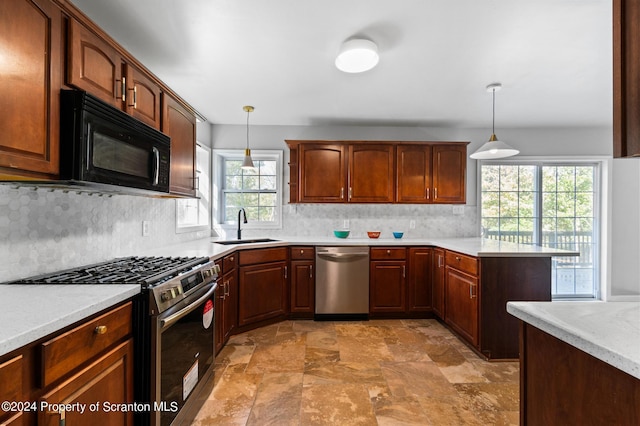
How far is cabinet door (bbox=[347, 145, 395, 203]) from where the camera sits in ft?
12.4

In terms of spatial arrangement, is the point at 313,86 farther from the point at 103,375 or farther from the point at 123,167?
the point at 103,375

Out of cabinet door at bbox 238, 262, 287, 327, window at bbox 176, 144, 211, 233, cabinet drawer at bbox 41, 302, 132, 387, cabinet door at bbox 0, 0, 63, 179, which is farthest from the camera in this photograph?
window at bbox 176, 144, 211, 233

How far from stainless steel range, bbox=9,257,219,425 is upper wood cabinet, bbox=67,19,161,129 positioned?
935mm

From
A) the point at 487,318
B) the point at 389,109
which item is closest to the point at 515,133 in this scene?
the point at 389,109

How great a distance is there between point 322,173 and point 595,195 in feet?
12.9

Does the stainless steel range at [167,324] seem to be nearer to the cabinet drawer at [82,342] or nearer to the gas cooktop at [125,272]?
the gas cooktop at [125,272]

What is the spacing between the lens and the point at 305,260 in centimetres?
342

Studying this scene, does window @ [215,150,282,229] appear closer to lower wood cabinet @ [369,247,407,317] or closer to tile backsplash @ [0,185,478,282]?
tile backsplash @ [0,185,478,282]

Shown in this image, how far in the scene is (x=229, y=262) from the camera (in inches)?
109

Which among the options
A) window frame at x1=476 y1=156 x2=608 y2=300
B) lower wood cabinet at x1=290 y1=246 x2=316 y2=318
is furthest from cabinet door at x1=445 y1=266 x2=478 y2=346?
window frame at x1=476 y1=156 x2=608 y2=300

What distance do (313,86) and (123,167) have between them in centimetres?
190

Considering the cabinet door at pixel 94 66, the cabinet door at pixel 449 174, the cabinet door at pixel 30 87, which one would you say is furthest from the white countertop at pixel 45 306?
the cabinet door at pixel 449 174

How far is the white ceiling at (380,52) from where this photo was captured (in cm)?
177

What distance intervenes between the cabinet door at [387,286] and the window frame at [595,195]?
160 cm
